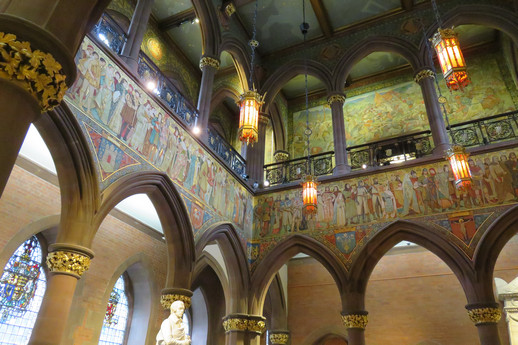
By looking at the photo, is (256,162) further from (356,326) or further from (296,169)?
(356,326)

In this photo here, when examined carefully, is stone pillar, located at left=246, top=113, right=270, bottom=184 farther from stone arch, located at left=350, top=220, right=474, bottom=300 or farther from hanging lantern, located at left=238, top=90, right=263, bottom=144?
hanging lantern, located at left=238, top=90, right=263, bottom=144

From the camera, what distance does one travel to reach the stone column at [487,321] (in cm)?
867

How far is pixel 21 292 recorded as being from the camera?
9.48 metres

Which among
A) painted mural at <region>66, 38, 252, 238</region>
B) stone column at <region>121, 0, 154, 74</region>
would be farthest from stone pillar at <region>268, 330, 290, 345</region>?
stone column at <region>121, 0, 154, 74</region>

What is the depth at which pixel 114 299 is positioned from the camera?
12.1 metres

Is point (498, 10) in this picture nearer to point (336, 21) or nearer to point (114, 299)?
point (336, 21)

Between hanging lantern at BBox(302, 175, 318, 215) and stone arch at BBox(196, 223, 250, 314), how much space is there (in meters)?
2.30

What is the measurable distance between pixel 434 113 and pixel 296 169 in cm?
427

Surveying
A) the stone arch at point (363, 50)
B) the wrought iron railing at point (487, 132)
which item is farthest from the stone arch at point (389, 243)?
the stone arch at point (363, 50)

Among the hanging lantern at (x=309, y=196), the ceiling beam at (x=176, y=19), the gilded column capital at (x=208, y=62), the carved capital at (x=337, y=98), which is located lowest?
the hanging lantern at (x=309, y=196)

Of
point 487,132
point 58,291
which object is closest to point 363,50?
point 487,132

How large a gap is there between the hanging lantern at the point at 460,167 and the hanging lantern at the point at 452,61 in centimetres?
271

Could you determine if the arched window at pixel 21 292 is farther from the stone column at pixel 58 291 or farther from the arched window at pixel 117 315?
the stone column at pixel 58 291

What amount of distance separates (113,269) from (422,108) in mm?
11642
